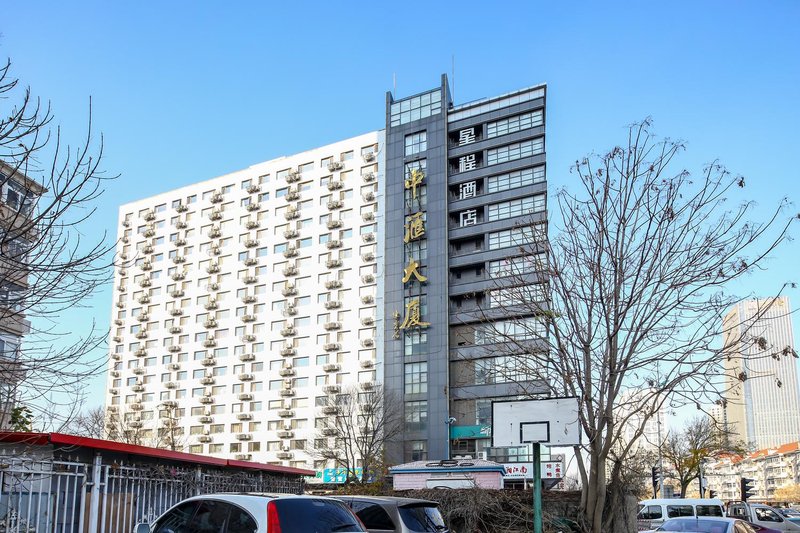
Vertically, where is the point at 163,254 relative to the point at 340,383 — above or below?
above

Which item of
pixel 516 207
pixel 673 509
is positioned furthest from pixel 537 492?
pixel 516 207

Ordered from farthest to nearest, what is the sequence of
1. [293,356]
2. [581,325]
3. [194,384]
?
[194,384]
[293,356]
[581,325]

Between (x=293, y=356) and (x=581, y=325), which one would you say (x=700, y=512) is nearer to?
(x=581, y=325)

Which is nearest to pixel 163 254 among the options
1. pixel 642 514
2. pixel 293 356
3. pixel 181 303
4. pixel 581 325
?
pixel 181 303

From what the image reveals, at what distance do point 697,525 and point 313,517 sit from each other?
11.7m

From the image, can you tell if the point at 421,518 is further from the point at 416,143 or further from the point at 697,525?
the point at 416,143

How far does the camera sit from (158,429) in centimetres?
8138

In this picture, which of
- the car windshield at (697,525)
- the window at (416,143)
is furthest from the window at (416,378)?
the car windshield at (697,525)

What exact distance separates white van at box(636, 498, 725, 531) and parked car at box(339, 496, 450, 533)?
20.3 m

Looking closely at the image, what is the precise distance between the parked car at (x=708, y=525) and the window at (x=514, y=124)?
177ft

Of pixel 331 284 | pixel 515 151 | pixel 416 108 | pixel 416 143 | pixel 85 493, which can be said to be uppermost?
pixel 416 108

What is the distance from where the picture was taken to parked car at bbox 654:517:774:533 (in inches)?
647

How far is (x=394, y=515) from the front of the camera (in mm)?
12406

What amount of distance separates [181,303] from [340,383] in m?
24.5
